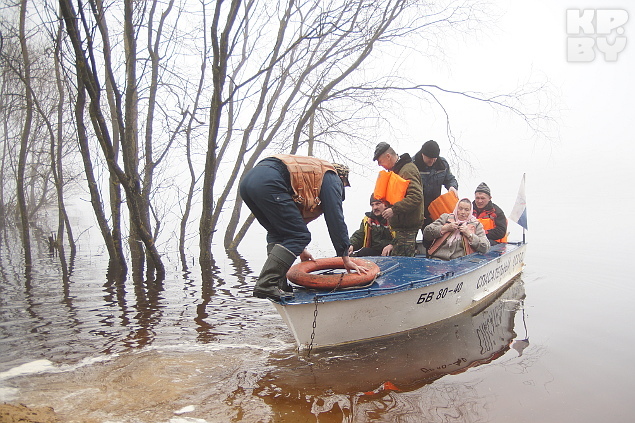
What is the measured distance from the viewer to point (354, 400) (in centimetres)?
415

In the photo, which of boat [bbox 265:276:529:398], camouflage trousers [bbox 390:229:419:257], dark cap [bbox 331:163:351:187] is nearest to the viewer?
boat [bbox 265:276:529:398]

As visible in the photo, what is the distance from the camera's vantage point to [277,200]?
4.89m

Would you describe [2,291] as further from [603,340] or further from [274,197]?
[603,340]

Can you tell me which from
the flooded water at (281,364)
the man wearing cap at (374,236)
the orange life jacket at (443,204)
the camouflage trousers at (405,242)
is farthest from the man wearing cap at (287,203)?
the orange life jacket at (443,204)

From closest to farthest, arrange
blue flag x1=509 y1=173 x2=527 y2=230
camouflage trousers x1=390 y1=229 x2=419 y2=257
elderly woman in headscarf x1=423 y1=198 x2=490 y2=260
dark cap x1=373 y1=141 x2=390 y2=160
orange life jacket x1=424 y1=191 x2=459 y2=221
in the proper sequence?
dark cap x1=373 y1=141 x2=390 y2=160
camouflage trousers x1=390 y1=229 x2=419 y2=257
elderly woman in headscarf x1=423 y1=198 x2=490 y2=260
orange life jacket x1=424 y1=191 x2=459 y2=221
blue flag x1=509 y1=173 x2=527 y2=230

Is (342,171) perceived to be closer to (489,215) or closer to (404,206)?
(404,206)

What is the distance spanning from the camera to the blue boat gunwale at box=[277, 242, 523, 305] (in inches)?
199

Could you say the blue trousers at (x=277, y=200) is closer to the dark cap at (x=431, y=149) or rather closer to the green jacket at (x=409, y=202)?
the green jacket at (x=409, y=202)

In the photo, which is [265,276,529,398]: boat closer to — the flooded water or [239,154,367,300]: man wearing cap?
the flooded water

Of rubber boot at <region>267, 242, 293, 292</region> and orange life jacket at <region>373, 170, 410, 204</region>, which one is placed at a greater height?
orange life jacket at <region>373, 170, 410, 204</region>

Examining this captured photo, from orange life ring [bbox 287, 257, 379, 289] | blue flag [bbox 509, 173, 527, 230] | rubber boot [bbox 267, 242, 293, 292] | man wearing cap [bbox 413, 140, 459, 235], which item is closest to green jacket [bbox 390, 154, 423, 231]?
man wearing cap [bbox 413, 140, 459, 235]

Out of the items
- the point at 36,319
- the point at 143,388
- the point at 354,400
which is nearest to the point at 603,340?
the point at 354,400

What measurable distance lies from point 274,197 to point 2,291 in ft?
20.8

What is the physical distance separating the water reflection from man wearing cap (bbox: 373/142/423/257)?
4.35 feet
